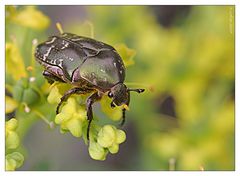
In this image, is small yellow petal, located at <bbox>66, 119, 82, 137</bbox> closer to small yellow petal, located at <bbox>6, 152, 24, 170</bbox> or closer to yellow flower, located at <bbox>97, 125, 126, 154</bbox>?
yellow flower, located at <bbox>97, 125, 126, 154</bbox>

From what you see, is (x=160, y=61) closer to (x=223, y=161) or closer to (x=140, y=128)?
(x=140, y=128)

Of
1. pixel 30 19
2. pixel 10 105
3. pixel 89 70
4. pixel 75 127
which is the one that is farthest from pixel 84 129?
pixel 30 19

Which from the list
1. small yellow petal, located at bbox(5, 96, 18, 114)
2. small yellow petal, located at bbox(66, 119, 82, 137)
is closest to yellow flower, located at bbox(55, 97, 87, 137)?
small yellow petal, located at bbox(66, 119, 82, 137)

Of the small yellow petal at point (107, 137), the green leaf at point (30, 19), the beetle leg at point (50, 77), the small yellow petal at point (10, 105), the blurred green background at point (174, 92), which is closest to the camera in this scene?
the small yellow petal at point (107, 137)

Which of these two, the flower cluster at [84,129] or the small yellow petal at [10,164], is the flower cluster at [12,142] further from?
the flower cluster at [84,129]

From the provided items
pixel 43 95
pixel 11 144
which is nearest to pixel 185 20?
pixel 43 95

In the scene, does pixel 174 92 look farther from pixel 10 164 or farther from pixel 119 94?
pixel 10 164

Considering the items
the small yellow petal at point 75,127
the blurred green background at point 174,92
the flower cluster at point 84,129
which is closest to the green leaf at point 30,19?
the flower cluster at point 84,129
